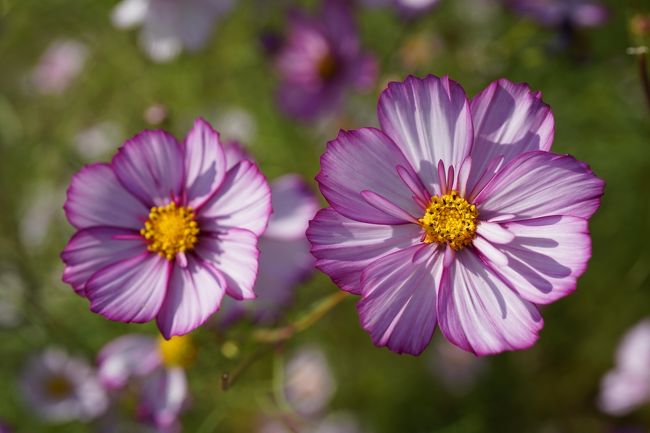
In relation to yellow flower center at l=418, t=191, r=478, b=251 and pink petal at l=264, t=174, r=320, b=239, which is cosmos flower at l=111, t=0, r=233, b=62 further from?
yellow flower center at l=418, t=191, r=478, b=251

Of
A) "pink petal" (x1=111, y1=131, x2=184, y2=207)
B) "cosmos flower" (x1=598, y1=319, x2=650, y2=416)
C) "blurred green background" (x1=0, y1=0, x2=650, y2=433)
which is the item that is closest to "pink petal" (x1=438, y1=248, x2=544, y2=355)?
"pink petal" (x1=111, y1=131, x2=184, y2=207)

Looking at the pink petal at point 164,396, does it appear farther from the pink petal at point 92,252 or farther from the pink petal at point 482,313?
the pink petal at point 482,313

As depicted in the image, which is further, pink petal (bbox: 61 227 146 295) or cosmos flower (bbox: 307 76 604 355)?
pink petal (bbox: 61 227 146 295)

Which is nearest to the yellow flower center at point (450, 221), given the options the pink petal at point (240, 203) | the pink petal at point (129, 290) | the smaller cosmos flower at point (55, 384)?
the pink petal at point (240, 203)

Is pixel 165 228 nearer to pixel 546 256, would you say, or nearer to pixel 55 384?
pixel 546 256

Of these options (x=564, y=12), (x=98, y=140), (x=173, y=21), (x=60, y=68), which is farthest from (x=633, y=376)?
(x=60, y=68)
